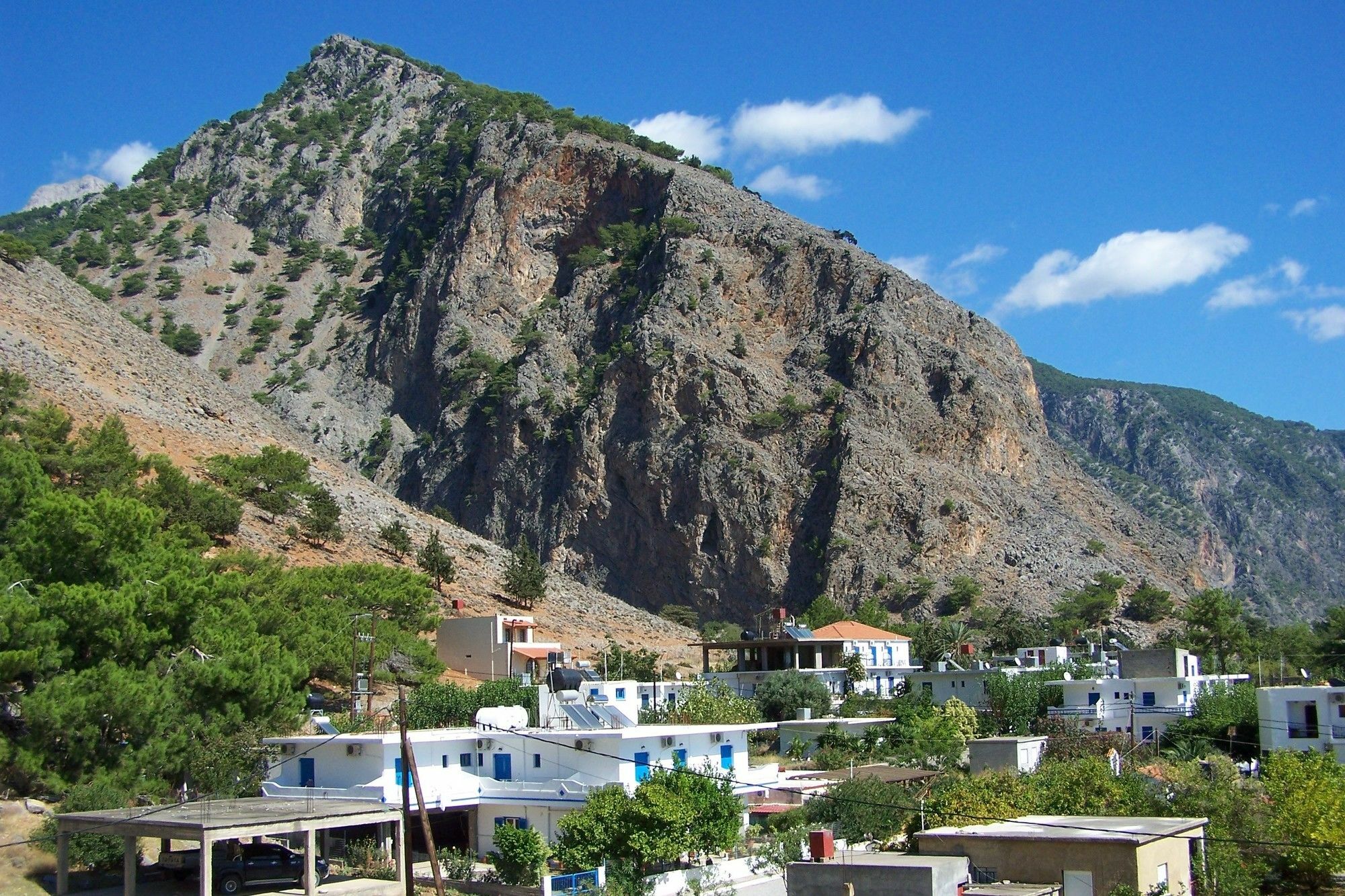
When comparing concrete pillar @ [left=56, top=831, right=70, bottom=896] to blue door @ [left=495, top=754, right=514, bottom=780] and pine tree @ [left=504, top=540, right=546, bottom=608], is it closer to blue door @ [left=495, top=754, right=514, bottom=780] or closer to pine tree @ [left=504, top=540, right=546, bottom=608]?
blue door @ [left=495, top=754, right=514, bottom=780]

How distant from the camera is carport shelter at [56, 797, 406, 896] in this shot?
29.7 metres

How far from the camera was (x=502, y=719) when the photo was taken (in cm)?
3981

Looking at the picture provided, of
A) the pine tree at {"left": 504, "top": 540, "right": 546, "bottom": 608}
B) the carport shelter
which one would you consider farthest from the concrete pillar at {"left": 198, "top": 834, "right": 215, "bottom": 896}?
the pine tree at {"left": 504, "top": 540, "right": 546, "bottom": 608}

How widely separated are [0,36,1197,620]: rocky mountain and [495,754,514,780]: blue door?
62.8 meters

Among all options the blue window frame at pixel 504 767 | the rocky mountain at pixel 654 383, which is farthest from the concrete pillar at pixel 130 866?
the rocky mountain at pixel 654 383

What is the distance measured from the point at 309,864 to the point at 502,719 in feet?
31.0

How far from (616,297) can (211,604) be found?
84831 millimetres

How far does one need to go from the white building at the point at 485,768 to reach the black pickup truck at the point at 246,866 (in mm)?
3295

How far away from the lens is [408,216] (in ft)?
503

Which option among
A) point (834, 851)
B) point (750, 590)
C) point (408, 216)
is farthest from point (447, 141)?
point (834, 851)

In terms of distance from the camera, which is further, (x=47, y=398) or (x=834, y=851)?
(x=47, y=398)

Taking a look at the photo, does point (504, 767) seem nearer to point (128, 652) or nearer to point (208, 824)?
point (208, 824)

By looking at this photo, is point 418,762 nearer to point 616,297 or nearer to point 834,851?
point 834,851

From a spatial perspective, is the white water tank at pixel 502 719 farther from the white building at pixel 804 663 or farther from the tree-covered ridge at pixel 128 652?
the white building at pixel 804 663
